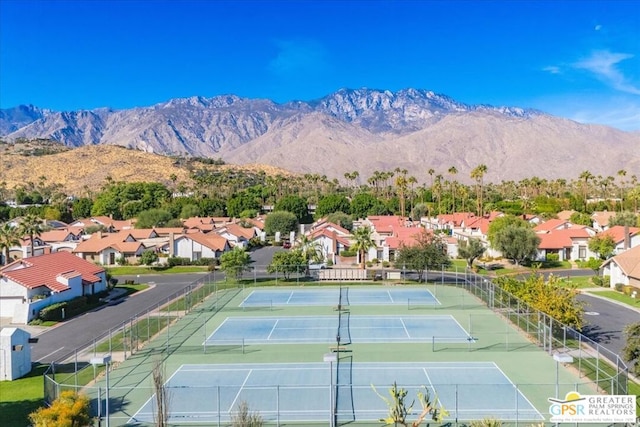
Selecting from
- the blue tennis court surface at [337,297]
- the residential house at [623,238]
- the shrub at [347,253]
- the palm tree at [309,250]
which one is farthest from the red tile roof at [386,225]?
the blue tennis court surface at [337,297]

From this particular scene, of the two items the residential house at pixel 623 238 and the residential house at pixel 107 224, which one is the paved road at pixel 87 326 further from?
the residential house at pixel 623 238

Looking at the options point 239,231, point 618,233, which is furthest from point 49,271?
point 618,233

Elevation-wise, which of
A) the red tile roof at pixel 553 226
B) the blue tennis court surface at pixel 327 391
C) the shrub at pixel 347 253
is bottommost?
the blue tennis court surface at pixel 327 391

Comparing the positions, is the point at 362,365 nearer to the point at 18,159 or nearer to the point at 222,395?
the point at 222,395

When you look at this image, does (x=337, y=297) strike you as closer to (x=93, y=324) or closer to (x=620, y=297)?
(x=93, y=324)

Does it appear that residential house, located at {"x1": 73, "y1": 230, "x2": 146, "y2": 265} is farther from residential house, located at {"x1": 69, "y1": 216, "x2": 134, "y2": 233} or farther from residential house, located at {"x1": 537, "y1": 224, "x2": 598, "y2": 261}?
residential house, located at {"x1": 537, "y1": 224, "x2": 598, "y2": 261}

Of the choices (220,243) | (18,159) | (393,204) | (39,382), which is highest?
(18,159)

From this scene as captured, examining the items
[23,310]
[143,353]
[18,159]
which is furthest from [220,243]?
[18,159]
